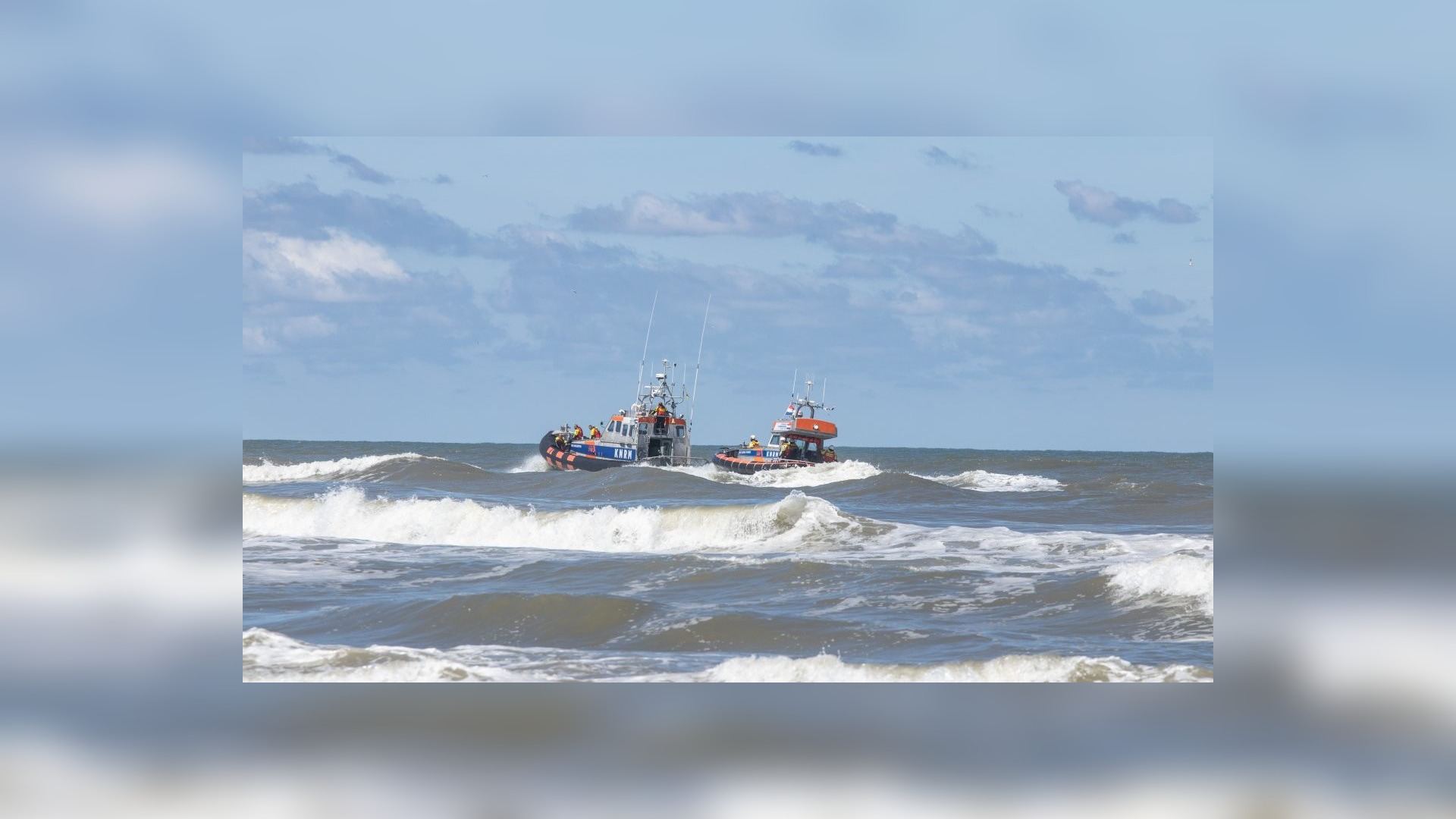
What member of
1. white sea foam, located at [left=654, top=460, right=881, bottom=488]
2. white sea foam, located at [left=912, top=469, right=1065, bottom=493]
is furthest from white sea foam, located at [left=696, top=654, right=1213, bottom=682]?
white sea foam, located at [left=654, top=460, right=881, bottom=488]

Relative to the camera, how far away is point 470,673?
21.9ft

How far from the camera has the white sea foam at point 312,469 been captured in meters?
27.5

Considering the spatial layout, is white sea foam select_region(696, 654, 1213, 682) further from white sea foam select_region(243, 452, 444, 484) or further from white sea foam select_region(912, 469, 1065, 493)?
white sea foam select_region(243, 452, 444, 484)

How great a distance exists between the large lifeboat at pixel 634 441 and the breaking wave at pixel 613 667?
22317mm

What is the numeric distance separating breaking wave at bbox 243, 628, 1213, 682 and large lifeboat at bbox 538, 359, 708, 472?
73.2 feet

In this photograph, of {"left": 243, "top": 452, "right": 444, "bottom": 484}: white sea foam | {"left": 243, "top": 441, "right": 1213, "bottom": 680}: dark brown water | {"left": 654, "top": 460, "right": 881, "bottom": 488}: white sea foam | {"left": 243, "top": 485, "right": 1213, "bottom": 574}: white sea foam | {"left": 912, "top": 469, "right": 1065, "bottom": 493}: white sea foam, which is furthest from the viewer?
{"left": 654, "top": 460, "right": 881, "bottom": 488}: white sea foam

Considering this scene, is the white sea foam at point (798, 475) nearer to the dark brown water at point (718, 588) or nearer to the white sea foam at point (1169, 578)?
the dark brown water at point (718, 588)

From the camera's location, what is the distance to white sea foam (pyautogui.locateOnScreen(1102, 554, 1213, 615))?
10070mm

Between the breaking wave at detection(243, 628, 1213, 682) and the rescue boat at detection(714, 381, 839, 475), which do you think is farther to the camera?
the rescue boat at detection(714, 381, 839, 475)

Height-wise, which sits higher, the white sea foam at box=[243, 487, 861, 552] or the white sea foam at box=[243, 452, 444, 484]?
the white sea foam at box=[243, 452, 444, 484]

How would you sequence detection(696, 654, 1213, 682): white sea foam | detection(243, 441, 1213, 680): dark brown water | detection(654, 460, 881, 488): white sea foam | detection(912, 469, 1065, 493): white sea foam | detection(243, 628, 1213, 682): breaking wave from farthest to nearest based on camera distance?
detection(654, 460, 881, 488): white sea foam, detection(912, 469, 1065, 493): white sea foam, detection(243, 441, 1213, 680): dark brown water, detection(696, 654, 1213, 682): white sea foam, detection(243, 628, 1213, 682): breaking wave

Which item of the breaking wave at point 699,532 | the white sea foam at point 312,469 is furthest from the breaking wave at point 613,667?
the white sea foam at point 312,469
